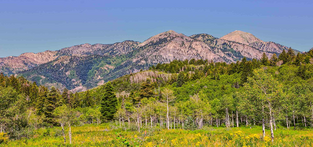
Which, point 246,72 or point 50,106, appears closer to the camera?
point 50,106

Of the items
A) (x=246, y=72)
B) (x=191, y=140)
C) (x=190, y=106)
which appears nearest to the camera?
(x=191, y=140)

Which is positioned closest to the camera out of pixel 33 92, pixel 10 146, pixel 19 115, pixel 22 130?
pixel 10 146

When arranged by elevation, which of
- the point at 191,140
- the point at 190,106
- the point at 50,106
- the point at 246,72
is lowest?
the point at 190,106

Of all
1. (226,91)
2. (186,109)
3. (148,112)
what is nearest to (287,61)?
(226,91)

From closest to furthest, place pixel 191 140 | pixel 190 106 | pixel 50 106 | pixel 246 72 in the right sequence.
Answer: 1. pixel 191 140
2. pixel 50 106
3. pixel 190 106
4. pixel 246 72

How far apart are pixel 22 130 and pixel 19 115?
4395 millimetres

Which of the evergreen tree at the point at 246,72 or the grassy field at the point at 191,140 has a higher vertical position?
the evergreen tree at the point at 246,72

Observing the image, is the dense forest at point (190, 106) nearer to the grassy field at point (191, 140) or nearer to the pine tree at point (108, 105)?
the pine tree at point (108, 105)

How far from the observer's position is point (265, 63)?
150500 mm

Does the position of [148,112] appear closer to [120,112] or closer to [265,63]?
[120,112]

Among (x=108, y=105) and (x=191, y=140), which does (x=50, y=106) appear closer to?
(x=108, y=105)

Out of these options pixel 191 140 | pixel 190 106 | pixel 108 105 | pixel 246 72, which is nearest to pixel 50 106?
pixel 108 105

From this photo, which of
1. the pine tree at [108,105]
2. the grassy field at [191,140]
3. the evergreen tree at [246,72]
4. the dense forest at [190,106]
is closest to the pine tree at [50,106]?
the dense forest at [190,106]

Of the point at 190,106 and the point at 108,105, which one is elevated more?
the point at 108,105
